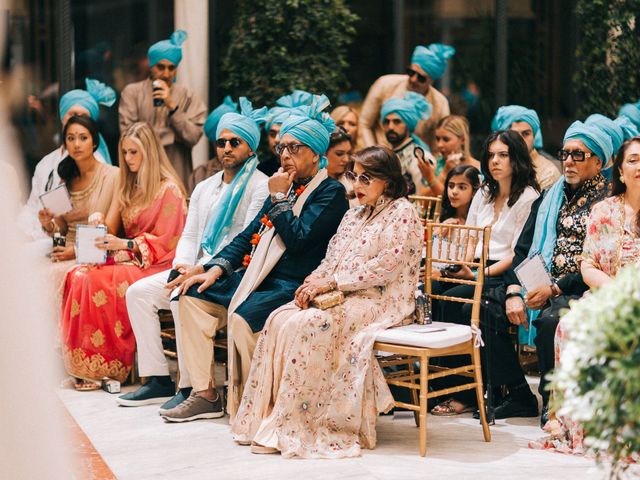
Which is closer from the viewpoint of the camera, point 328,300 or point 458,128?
point 328,300

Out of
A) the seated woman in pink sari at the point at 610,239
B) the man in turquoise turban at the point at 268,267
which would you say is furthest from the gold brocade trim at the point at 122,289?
the seated woman in pink sari at the point at 610,239

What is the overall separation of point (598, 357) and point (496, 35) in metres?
7.12

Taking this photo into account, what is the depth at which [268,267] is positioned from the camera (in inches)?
216

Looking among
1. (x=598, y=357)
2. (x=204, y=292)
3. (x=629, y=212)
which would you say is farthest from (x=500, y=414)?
(x=598, y=357)

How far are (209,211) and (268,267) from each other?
81 cm

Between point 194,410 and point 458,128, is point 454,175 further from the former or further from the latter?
point 194,410

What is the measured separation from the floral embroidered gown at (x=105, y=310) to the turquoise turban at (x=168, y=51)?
6.72 feet

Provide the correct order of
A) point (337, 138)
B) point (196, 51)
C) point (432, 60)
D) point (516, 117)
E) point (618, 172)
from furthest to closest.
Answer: point (196, 51) < point (432, 60) < point (516, 117) < point (337, 138) < point (618, 172)

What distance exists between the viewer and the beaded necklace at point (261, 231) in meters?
5.50

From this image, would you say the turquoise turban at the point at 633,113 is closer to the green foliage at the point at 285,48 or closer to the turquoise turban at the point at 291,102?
the green foliage at the point at 285,48

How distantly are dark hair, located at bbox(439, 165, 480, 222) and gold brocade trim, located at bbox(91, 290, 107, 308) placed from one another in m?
2.07

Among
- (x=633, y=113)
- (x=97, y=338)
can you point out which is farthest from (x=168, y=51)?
(x=633, y=113)

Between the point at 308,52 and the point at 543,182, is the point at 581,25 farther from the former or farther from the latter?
the point at 543,182

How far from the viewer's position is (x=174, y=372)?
6.76m
